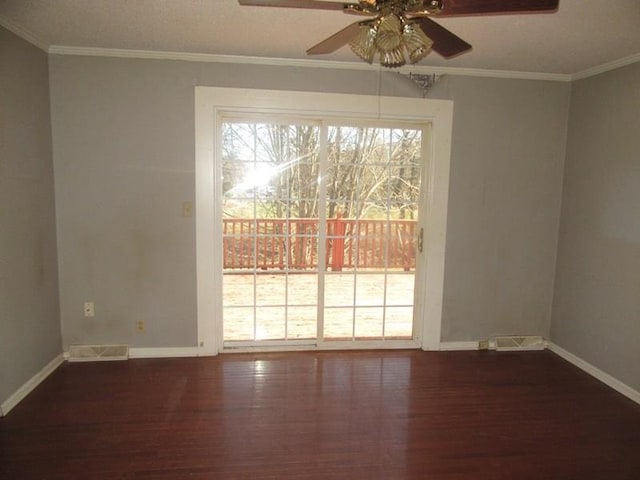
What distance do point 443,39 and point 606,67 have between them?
2.14 meters

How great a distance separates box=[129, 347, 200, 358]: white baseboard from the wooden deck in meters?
0.31

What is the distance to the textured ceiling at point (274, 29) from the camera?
85.7 inches

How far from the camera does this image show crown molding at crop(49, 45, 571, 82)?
2914mm

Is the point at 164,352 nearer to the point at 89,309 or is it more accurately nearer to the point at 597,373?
the point at 89,309

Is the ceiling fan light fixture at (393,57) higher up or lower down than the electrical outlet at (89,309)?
higher up

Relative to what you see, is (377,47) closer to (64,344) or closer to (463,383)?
(463,383)

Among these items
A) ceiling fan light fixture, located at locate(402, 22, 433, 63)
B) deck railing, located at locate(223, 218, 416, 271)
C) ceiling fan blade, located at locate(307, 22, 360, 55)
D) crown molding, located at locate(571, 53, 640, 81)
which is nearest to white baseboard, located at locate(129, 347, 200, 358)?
deck railing, located at locate(223, 218, 416, 271)

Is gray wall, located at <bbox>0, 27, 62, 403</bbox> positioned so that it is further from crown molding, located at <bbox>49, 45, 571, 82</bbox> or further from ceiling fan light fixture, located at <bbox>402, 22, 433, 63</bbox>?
ceiling fan light fixture, located at <bbox>402, 22, 433, 63</bbox>

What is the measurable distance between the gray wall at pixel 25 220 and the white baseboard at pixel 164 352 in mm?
573

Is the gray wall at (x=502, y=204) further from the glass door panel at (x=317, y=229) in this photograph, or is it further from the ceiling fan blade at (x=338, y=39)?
the ceiling fan blade at (x=338, y=39)

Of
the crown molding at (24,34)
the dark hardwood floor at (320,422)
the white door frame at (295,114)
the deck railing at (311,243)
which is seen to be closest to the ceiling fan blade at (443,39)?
the white door frame at (295,114)

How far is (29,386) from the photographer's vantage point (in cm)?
269

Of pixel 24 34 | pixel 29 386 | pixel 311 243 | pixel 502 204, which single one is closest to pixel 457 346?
pixel 502 204

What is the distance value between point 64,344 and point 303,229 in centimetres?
210
